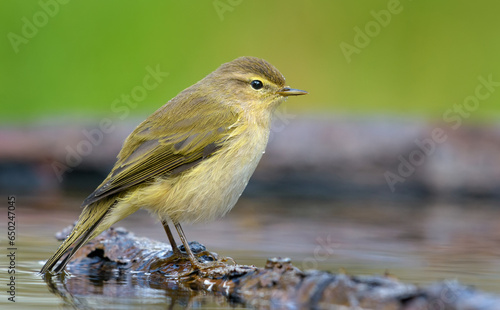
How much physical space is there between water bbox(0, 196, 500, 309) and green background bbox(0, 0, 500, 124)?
3.11 m

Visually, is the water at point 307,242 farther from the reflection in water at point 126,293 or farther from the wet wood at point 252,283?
the wet wood at point 252,283

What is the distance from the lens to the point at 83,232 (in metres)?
4.86

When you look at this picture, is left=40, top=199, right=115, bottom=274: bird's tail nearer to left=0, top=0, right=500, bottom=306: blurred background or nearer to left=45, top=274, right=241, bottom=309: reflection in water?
left=45, top=274, right=241, bottom=309: reflection in water

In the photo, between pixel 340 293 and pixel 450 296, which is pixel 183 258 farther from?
pixel 450 296

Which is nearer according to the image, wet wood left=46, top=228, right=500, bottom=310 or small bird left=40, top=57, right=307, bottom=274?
wet wood left=46, top=228, right=500, bottom=310

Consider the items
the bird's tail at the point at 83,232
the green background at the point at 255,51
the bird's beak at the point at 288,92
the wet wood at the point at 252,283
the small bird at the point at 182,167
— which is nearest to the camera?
the wet wood at the point at 252,283

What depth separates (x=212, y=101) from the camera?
565cm

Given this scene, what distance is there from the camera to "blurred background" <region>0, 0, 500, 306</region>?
6.34 meters

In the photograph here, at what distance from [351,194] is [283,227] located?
6.56 ft

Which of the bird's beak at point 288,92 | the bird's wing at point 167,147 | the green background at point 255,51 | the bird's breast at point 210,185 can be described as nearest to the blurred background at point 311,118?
the green background at point 255,51

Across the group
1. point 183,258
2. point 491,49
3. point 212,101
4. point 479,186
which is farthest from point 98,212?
point 491,49

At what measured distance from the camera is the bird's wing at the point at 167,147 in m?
5.09

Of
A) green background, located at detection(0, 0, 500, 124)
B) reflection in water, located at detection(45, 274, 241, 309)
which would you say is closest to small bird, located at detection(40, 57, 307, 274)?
reflection in water, located at detection(45, 274, 241, 309)

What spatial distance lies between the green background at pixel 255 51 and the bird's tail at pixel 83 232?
5.60 metres
